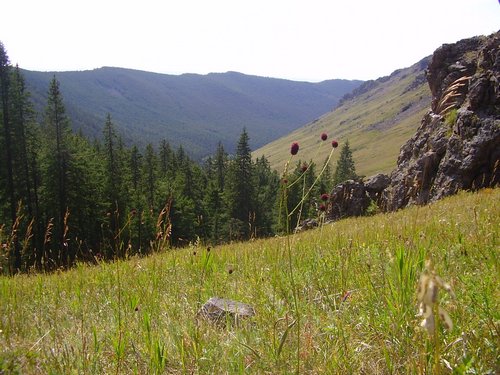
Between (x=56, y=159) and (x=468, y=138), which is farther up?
(x=468, y=138)

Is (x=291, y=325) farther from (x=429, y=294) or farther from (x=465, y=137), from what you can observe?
(x=465, y=137)

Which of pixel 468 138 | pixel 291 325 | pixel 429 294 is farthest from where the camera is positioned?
pixel 468 138

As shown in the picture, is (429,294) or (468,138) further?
(468,138)

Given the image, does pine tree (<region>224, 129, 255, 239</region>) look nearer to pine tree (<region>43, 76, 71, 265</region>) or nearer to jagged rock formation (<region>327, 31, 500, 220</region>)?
pine tree (<region>43, 76, 71, 265</region>)

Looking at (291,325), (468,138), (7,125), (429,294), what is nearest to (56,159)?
(7,125)

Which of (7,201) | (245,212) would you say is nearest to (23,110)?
(7,201)

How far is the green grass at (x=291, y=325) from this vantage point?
6.95ft

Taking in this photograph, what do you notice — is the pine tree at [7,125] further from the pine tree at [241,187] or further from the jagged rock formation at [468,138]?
the jagged rock formation at [468,138]

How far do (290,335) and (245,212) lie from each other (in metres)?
44.1

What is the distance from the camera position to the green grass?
83.4 inches

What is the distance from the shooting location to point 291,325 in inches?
71.7

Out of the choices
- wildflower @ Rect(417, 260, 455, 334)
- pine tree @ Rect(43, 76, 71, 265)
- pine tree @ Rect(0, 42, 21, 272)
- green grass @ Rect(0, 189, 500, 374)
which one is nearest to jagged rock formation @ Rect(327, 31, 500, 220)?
green grass @ Rect(0, 189, 500, 374)

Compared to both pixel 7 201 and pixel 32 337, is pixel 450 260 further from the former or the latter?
pixel 7 201

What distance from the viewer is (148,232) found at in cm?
3806
